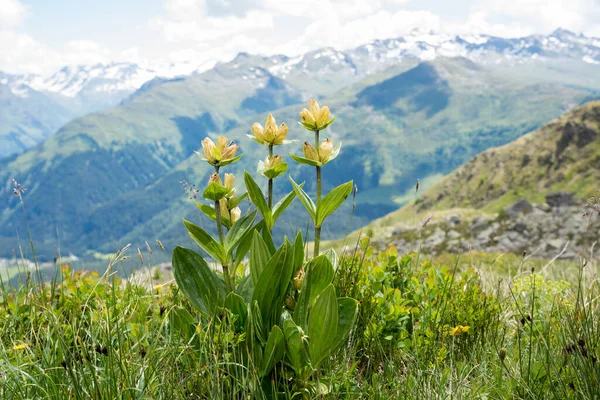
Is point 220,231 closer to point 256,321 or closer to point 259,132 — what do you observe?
point 256,321

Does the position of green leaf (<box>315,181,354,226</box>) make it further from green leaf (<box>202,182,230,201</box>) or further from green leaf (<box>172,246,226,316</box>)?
green leaf (<box>172,246,226,316</box>)

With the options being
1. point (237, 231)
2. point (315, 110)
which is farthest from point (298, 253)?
point (315, 110)

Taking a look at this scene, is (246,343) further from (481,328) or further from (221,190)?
(481,328)

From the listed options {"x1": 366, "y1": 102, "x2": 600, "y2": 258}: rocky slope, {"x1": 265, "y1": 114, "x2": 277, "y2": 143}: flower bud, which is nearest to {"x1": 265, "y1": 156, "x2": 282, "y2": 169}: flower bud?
{"x1": 265, "y1": 114, "x2": 277, "y2": 143}: flower bud

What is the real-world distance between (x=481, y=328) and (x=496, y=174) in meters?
157

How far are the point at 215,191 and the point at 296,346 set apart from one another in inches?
43.1

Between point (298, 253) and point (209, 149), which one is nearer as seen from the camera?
point (209, 149)

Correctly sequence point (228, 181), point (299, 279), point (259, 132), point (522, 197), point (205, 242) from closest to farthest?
point (205, 242), point (299, 279), point (228, 181), point (259, 132), point (522, 197)

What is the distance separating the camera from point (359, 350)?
13.0 feet

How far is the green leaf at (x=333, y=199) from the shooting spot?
3.20 m

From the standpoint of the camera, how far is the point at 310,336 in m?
3.07

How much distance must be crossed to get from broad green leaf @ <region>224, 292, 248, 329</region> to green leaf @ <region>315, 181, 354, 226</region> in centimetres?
75

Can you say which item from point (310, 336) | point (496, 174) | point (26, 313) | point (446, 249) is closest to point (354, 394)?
point (310, 336)

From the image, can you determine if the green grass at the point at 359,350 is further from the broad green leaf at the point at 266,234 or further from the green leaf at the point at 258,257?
the broad green leaf at the point at 266,234
